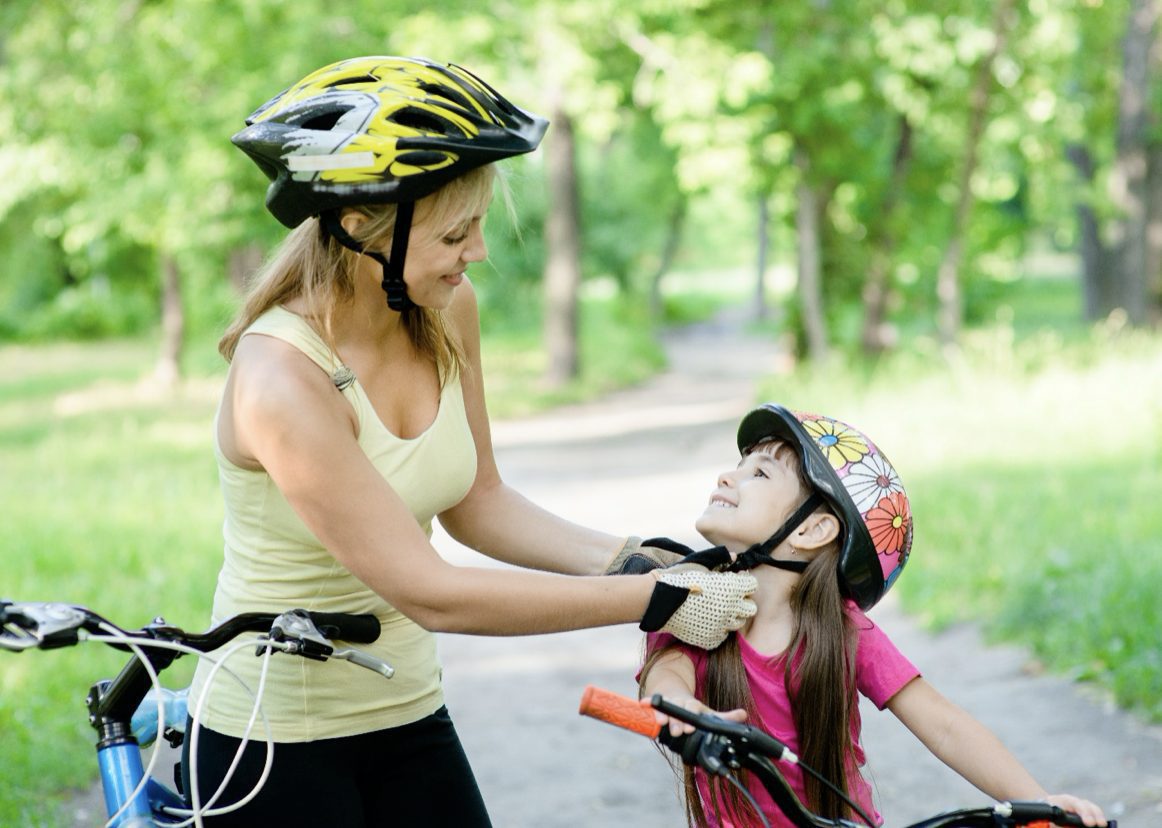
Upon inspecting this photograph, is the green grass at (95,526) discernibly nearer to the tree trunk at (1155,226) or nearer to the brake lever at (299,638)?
the brake lever at (299,638)

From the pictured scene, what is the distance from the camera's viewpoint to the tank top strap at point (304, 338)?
8.13 ft

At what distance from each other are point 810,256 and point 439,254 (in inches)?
603

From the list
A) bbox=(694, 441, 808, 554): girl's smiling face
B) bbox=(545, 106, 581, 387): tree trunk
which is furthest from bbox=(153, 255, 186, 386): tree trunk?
bbox=(694, 441, 808, 554): girl's smiling face

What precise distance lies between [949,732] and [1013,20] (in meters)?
14.5

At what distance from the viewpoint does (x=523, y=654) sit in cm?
736

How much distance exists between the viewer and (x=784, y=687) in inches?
117

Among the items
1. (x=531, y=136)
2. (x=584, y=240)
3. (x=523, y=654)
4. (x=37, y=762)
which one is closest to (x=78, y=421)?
(x=523, y=654)

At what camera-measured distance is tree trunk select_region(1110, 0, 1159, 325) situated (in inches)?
777

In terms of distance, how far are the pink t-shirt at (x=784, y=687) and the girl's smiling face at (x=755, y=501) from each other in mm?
239

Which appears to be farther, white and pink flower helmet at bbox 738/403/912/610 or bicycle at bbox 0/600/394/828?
white and pink flower helmet at bbox 738/403/912/610

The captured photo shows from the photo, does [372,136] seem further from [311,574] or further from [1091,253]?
[1091,253]

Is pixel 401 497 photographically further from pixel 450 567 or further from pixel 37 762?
pixel 37 762

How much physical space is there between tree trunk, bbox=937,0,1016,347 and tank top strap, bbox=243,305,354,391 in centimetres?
1409

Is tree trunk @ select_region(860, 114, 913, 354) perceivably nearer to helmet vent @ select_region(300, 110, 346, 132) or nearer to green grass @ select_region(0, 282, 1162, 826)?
green grass @ select_region(0, 282, 1162, 826)
